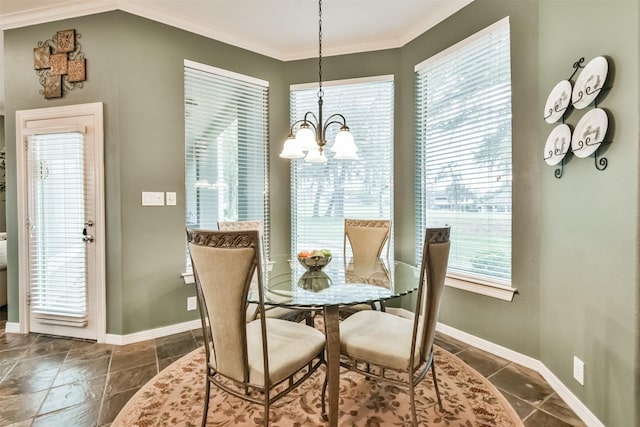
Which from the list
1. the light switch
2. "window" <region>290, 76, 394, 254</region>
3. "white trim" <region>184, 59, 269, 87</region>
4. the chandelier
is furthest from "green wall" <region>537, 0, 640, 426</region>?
the light switch

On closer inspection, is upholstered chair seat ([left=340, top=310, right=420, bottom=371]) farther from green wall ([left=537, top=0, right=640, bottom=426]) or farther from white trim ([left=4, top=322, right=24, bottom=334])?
white trim ([left=4, top=322, right=24, bottom=334])

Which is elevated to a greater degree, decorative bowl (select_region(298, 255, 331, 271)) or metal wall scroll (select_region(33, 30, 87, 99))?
metal wall scroll (select_region(33, 30, 87, 99))

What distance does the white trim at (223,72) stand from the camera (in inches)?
114

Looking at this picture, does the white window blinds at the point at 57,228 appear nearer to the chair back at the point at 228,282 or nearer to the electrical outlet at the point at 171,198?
the electrical outlet at the point at 171,198

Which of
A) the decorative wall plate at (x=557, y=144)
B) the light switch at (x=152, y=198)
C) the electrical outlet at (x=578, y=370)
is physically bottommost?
the electrical outlet at (x=578, y=370)

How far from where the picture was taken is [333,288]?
69.1 inches

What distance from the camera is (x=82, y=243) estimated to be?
103 inches

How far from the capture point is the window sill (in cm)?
224

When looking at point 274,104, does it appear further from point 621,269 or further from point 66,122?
point 621,269

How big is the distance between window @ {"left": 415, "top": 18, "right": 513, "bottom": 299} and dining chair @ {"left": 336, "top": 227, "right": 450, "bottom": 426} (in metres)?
1.10

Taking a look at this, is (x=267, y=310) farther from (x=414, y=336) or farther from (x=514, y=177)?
(x=514, y=177)

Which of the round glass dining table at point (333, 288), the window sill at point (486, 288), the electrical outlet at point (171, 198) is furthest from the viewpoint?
the electrical outlet at point (171, 198)

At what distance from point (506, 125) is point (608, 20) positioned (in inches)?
33.3

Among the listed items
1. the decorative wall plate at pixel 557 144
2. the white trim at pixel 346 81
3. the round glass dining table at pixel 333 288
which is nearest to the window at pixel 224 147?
the white trim at pixel 346 81
